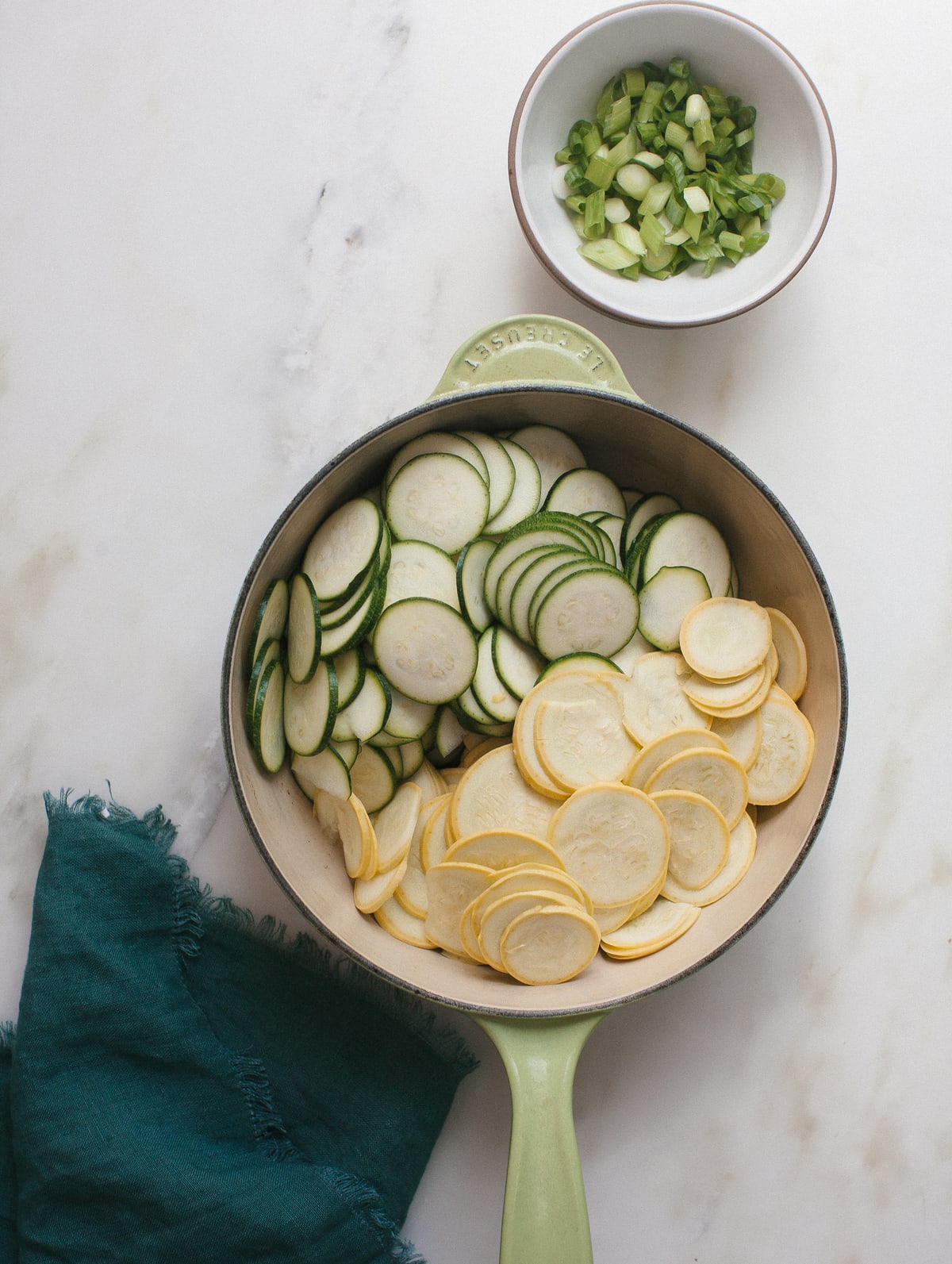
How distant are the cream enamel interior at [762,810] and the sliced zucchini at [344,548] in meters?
0.02

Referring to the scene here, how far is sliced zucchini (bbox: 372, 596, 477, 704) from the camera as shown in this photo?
4.41 ft

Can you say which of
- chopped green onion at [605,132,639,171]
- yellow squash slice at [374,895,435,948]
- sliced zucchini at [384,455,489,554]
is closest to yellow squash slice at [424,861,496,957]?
yellow squash slice at [374,895,435,948]

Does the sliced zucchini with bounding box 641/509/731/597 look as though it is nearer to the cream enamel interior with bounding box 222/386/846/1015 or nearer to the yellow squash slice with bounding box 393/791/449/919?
the cream enamel interior with bounding box 222/386/846/1015

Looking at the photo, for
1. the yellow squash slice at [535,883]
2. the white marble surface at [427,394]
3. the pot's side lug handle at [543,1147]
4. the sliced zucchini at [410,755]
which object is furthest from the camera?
the white marble surface at [427,394]

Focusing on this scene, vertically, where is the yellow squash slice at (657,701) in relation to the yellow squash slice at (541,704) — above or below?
above

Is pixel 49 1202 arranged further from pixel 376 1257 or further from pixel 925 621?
pixel 925 621

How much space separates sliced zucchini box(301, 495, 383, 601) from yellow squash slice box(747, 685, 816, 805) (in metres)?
0.59

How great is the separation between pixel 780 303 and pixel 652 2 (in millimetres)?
485

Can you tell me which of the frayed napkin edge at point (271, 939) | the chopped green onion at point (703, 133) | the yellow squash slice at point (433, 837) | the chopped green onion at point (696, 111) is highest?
the chopped green onion at point (696, 111)

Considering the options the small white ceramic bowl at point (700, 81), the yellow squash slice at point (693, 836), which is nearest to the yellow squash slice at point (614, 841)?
the yellow squash slice at point (693, 836)

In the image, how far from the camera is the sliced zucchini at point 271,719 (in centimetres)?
130

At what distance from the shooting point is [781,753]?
1.39m

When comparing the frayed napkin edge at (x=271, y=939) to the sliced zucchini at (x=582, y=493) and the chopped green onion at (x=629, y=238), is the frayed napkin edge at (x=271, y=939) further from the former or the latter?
the chopped green onion at (x=629, y=238)

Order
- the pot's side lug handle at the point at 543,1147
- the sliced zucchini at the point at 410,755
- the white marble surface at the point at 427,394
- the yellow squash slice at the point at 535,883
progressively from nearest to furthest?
the pot's side lug handle at the point at 543,1147 < the yellow squash slice at the point at 535,883 < the sliced zucchini at the point at 410,755 < the white marble surface at the point at 427,394
